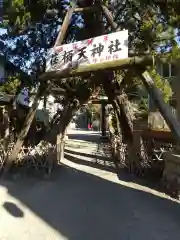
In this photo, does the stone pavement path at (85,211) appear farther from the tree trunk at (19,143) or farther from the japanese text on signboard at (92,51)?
the japanese text on signboard at (92,51)

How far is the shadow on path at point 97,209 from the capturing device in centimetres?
652

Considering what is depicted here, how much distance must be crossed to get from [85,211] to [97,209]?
0.86 feet

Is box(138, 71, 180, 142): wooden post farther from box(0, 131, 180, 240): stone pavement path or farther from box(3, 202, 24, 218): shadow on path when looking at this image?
box(3, 202, 24, 218): shadow on path

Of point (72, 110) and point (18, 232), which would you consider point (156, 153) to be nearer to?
point (18, 232)

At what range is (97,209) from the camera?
791 cm

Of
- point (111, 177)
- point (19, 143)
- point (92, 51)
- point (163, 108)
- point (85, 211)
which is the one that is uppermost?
point (92, 51)

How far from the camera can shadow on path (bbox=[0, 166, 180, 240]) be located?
6.52 m

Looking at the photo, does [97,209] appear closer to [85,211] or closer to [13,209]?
[85,211]

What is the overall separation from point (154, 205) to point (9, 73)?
8619mm

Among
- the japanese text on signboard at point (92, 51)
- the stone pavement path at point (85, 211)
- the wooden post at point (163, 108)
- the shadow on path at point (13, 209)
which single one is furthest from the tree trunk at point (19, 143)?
the wooden post at point (163, 108)

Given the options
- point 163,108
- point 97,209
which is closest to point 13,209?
point 97,209

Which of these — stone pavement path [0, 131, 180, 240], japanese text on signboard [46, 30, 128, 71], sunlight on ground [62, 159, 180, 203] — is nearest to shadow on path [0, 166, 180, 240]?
stone pavement path [0, 131, 180, 240]

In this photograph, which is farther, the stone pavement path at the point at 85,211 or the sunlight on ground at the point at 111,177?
the sunlight on ground at the point at 111,177

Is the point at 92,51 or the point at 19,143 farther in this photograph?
the point at 19,143
